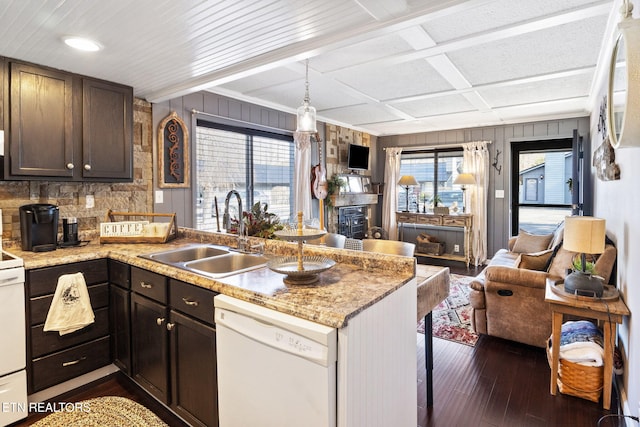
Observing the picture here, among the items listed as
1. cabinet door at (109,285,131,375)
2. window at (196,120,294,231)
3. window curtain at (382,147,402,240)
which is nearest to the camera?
cabinet door at (109,285,131,375)

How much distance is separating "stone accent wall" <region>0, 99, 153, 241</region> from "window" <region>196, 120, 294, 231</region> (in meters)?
0.57

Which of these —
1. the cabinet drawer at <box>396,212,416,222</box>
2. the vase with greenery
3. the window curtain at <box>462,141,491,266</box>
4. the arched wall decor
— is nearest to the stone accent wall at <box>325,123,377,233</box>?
the cabinet drawer at <box>396,212,416,222</box>

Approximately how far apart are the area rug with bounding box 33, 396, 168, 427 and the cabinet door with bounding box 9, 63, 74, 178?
1.58m

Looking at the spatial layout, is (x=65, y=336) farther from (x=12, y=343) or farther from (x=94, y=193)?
(x=94, y=193)

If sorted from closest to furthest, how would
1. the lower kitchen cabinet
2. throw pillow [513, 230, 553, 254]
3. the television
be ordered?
the lower kitchen cabinet, throw pillow [513, 230, 553, 254], the television

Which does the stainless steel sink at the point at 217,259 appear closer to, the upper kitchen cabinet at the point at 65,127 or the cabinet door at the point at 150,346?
the cabinet door at the point at 150,346

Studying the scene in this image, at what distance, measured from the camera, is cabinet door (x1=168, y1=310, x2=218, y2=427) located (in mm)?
1661

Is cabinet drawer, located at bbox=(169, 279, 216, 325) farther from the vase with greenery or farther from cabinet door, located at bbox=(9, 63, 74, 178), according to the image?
cabinet door, located at bbox=(9, 63, 74, 178)

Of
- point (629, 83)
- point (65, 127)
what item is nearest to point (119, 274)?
point (65, 127)

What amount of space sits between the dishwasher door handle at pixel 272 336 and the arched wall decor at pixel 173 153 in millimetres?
2313

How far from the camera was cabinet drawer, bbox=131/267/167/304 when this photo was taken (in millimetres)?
1932

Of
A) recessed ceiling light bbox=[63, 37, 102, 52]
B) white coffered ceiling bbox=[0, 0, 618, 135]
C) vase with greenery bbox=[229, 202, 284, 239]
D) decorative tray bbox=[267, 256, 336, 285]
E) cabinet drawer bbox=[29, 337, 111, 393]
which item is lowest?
cabinet drawer bbox=[29, 337, 111, 393]

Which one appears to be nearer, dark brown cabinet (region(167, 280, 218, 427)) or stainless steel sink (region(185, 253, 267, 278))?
dark brown cabinet (region(167, 280, 218, 427))

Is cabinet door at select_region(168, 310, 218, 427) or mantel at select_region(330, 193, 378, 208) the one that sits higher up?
mantel at select_region(330, 193, 378, 208)
